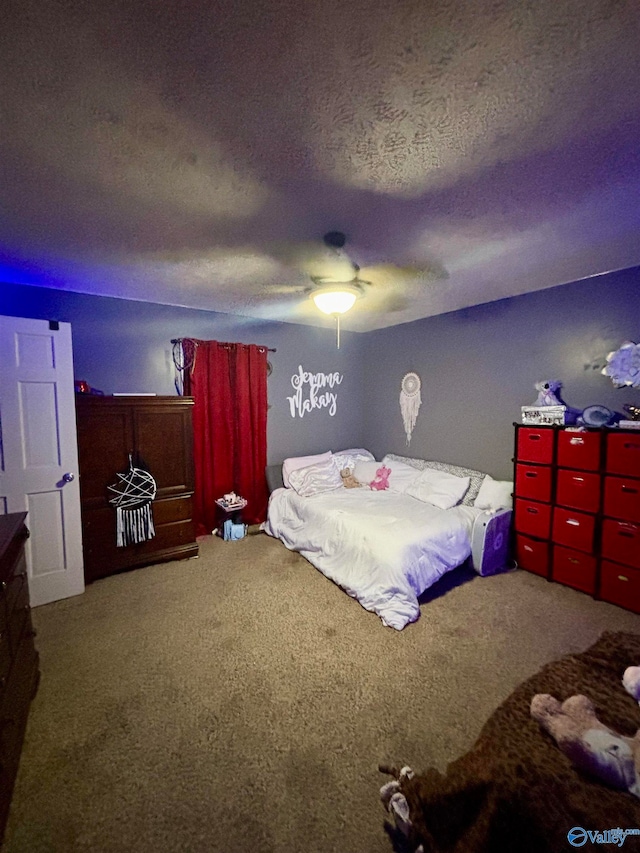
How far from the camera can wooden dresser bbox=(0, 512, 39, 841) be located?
4.01ft

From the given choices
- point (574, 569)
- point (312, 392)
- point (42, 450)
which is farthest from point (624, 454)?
point (42, 450)

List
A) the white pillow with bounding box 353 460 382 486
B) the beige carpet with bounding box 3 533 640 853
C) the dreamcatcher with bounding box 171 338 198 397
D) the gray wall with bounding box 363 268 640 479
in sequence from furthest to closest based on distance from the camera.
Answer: the white pillow with bounding box 353 460 382 486
the dreamcatcher with bounding box 171 338 198 397
the gray wall with bounding box 363 268 640 479
the beige carpet with bounding box 3 533 640 853

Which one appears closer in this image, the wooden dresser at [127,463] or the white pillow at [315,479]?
the wooden dresser at [127,463]

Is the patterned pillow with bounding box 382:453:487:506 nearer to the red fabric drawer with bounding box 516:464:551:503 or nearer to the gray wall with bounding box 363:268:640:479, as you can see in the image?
the gray wall with bounding box 363:268:640:479

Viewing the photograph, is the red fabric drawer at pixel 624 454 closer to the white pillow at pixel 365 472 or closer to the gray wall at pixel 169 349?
the white pillow at pixel 365 472

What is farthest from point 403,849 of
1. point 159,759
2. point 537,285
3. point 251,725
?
point 537,285

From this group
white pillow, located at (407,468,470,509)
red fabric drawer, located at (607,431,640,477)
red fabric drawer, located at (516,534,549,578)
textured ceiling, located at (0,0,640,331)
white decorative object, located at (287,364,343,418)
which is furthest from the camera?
white decorative object, located at (287,364,343,418)

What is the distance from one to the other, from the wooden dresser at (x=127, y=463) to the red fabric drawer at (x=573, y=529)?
3181mm

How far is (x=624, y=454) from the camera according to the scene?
235 cm

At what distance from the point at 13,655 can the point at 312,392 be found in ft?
11.7

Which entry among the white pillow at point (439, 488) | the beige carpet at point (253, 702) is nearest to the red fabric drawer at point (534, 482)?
the white pillow at point (439, 488)

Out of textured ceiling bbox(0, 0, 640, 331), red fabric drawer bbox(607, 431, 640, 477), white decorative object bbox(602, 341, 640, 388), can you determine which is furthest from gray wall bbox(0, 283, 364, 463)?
red fabric drawer bbox(607, 431, 640, 477)

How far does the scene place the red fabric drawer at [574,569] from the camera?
2.55 m

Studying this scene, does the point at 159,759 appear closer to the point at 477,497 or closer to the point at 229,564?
the point at 229,564
